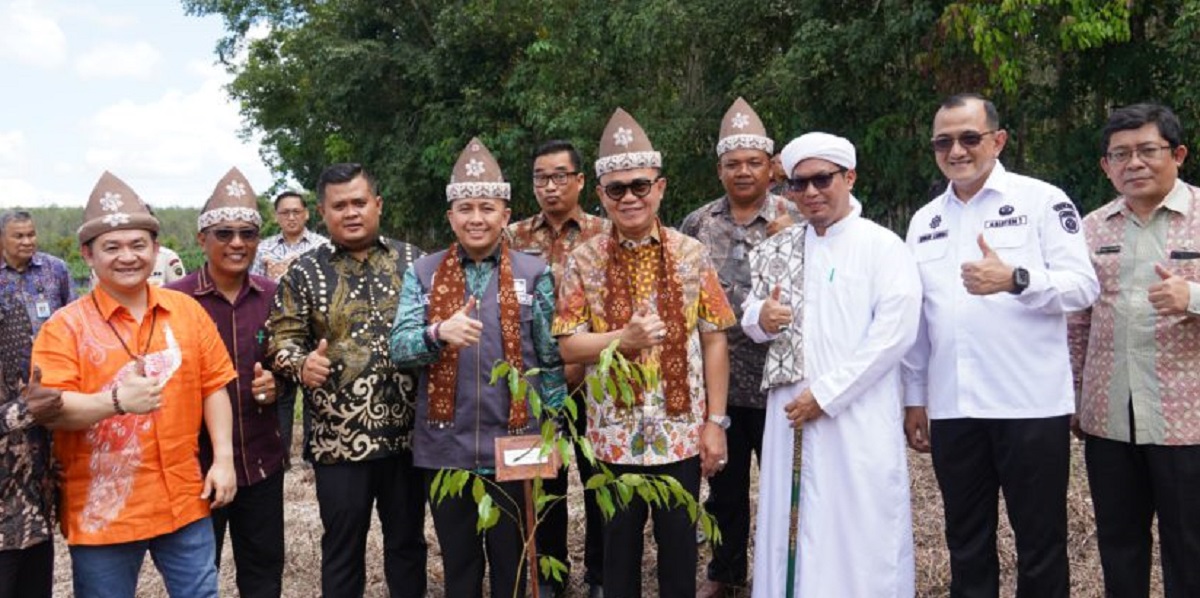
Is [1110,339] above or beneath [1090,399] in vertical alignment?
above

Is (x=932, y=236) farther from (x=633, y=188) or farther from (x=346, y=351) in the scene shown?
(x=346, y=351)

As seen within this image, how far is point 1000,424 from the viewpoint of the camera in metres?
3.49

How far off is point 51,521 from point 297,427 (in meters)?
5.96

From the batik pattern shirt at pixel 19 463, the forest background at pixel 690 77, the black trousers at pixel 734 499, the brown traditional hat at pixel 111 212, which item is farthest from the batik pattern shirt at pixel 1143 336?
the forest background at pixel 690 77

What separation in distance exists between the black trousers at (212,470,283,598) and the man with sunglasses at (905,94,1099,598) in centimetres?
255

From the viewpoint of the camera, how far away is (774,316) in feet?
11.3

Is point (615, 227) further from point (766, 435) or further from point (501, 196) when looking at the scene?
point (766, 435)

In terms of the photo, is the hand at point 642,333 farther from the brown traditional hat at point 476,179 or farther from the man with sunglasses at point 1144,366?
the man with sunglasses at point 1144,366

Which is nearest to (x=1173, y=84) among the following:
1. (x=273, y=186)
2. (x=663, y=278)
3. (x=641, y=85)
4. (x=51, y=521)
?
(x=641, y=85)

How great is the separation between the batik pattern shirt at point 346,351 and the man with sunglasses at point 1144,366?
8.54 feet

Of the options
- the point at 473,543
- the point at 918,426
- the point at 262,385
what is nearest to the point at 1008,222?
the point at 918,426

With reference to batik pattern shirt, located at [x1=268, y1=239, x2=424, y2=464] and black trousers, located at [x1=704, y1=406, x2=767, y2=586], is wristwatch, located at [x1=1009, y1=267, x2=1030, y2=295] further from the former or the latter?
batik pattern shirt, located at [x1=268, y1=239, x2=424, y2=464]

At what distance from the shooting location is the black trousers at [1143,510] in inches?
132

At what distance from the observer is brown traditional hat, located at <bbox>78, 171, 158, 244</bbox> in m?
3.23
